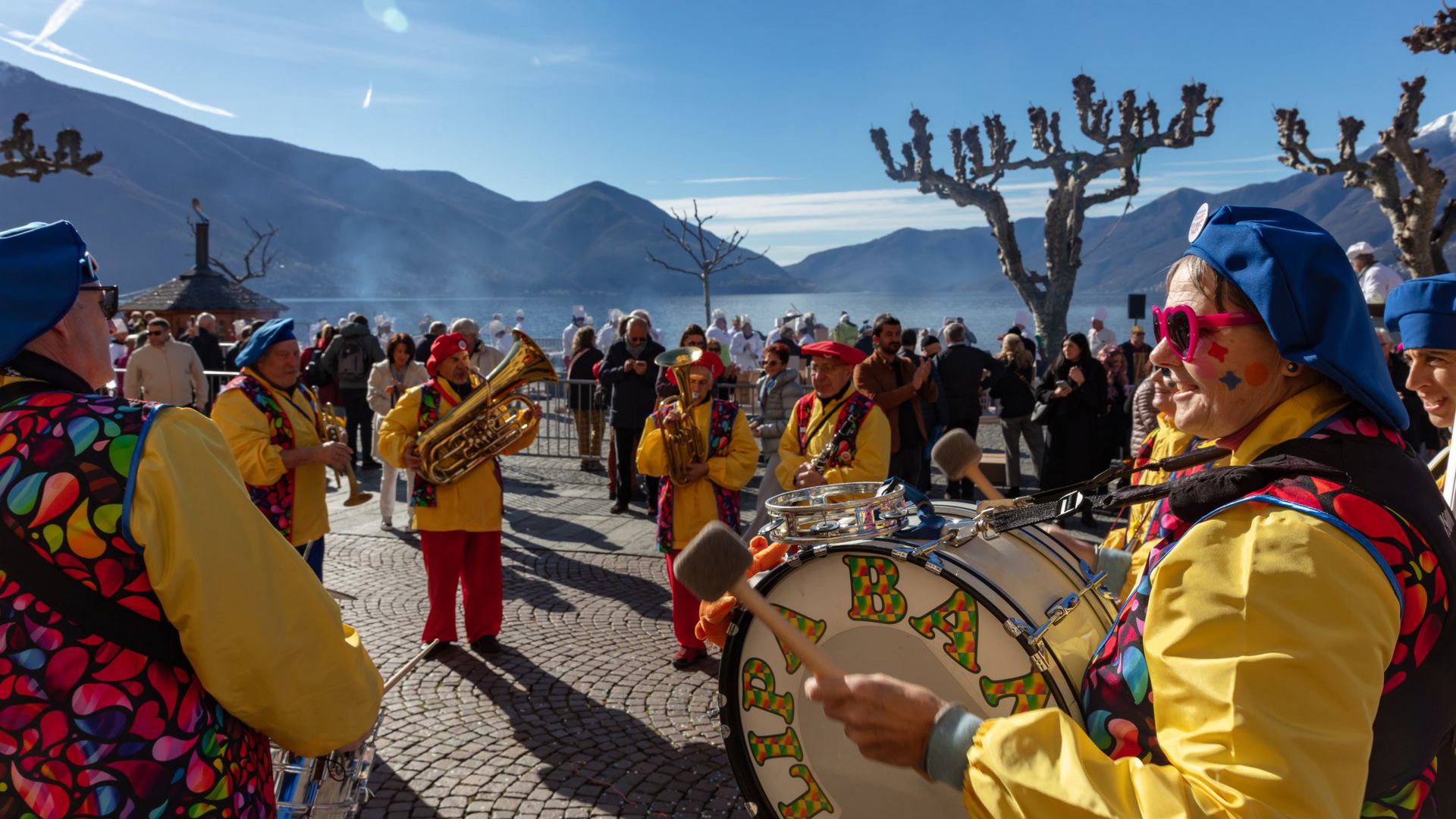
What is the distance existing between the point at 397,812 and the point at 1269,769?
3.84m

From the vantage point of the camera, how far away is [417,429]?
5.99m

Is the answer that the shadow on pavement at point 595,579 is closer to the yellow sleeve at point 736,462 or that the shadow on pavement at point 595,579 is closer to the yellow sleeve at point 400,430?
the yellow sleeve at point 736,462

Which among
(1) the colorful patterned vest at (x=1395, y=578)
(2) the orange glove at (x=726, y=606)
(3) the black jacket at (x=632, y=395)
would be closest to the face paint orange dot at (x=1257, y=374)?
(1) the colorful patterned vest at (x=1395, y=578)

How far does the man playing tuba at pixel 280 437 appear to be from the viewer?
5211 mm

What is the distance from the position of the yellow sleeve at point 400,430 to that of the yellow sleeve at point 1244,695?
5.16 meters

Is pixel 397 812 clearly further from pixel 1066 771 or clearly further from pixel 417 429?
pixel 1066 771

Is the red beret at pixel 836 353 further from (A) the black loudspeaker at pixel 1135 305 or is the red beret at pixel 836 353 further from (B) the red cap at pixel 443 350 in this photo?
(A) the black loudspeaker at pixel 1135 305

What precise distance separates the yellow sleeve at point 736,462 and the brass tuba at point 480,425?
4.30ft

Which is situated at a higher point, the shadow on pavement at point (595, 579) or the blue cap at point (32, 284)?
the blue cap at point (32, 284)

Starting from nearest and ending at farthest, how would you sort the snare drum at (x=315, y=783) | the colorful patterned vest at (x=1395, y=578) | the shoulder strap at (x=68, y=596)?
1. the colorful patterned vest at (x=1395, y=578)
2. the shoulder strap at (x=68, y=596)
3. the snare drum at (x=315, y=783)

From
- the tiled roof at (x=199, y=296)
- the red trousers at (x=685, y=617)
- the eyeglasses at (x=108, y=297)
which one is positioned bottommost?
the red trousers at (x=685, y=617)

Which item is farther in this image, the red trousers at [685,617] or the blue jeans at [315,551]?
the red trousers at [685,617]

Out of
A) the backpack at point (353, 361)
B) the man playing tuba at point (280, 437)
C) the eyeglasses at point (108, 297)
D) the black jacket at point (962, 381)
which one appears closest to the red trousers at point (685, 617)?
the man playing tuba at point (280, 437)

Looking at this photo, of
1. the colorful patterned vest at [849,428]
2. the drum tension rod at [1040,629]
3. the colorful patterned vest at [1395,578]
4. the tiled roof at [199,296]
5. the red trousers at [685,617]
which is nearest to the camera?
→ the colorful patterned vest at [1395,578]
